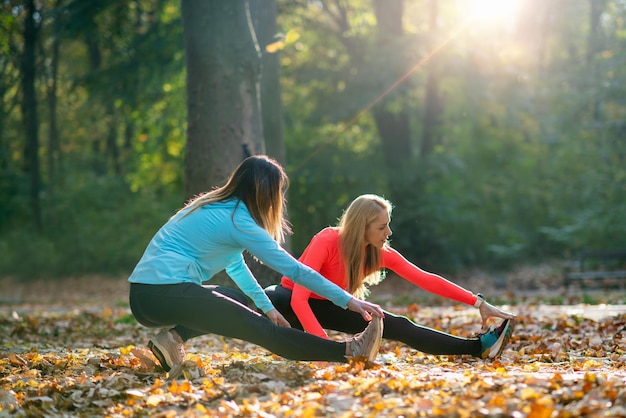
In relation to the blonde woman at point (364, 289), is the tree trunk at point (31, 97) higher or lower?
higher

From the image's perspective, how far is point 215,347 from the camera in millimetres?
7715

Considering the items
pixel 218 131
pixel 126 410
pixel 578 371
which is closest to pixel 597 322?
pixel 578 371

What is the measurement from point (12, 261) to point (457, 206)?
1261 centimetres

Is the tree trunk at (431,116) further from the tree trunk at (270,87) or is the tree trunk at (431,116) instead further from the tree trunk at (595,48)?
the tree trunk at (270,87)

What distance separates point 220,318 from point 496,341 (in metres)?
1.89

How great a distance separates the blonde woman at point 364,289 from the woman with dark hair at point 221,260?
0.48m

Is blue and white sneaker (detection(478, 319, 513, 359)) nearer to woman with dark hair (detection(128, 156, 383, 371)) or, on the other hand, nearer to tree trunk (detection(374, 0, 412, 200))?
woman with dark hair (detection(128, 156, 383, 371))

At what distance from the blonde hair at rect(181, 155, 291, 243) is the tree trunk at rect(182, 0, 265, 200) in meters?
3.97

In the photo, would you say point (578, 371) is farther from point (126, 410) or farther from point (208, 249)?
point (126, 410)

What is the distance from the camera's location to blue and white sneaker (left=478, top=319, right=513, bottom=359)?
18.2 feet

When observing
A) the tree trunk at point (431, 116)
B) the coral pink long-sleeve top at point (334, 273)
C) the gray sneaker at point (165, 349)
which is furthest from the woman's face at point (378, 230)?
the tree trunk at point (431, 116)

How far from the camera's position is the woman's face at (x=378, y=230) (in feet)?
18.4

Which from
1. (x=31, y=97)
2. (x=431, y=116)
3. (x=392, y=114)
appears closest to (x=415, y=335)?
(x=392, y=114)

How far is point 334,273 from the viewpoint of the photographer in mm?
5801
